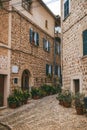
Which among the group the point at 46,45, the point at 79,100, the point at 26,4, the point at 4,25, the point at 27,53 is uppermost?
the point at 26,4

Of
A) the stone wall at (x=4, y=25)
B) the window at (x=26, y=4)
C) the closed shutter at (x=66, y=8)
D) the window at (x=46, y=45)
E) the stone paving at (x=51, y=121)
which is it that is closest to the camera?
the stone paving at (x=51, y=121)

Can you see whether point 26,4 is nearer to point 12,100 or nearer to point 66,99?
point 12,100

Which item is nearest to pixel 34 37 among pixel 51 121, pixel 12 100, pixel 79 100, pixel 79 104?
pixel 12 100

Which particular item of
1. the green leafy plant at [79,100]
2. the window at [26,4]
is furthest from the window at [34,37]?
the green leafy plant at [79,100]

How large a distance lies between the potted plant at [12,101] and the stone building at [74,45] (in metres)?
3.25

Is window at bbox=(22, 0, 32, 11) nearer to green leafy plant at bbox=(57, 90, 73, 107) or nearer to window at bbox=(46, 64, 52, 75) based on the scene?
window at bbox=(46, 64, 52, 75)

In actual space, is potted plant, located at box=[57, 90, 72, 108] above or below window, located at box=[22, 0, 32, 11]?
below

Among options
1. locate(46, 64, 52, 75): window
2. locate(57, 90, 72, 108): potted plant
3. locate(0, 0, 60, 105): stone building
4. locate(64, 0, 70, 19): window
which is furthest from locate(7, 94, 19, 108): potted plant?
locate(46, 64, 52, 75): window

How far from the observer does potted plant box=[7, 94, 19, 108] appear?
51.6 feet

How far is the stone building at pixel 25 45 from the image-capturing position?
1623cm

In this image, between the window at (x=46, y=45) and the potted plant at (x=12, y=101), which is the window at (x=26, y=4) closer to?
the window at (x=46, y=45)

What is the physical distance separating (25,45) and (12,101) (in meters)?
5.01

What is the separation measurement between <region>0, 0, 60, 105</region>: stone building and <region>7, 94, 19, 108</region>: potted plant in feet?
0.90

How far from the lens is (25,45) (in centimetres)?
1902
